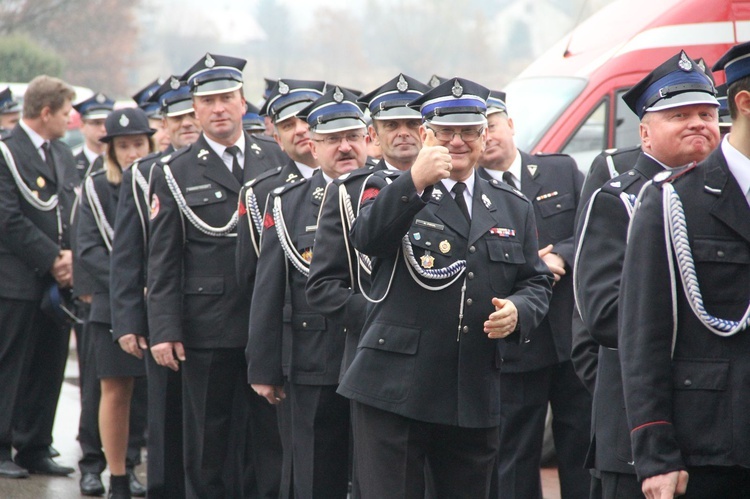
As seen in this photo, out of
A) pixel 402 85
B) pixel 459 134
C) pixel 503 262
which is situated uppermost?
pixel 402 85

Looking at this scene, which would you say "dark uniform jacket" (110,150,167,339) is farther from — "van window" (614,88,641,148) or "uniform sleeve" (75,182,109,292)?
"van window" (614,88,641,148)

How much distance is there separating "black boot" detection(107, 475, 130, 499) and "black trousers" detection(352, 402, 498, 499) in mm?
2873

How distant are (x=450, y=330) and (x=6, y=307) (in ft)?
15.3

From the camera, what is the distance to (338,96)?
595cm

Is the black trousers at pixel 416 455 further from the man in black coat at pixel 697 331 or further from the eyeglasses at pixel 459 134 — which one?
the man in black coat at pixel 697 331

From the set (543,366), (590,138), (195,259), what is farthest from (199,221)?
(590,138)

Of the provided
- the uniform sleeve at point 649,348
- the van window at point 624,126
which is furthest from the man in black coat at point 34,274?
the uniform sleeve at point 649,348

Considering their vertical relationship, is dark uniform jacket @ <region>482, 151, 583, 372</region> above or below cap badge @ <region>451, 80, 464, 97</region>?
below

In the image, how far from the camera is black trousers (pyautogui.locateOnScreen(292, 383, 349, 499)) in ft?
18.9

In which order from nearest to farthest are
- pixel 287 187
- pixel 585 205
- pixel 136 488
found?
pixel 585 205 < pixel 287 187 < pixel 136 488

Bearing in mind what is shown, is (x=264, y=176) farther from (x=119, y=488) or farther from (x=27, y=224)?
(x=27, y=224)

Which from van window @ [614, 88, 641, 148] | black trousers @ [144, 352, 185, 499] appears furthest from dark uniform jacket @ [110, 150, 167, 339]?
van window @ [614, 88, 641, 148]

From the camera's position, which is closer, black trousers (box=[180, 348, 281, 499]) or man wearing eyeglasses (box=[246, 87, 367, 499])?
man wearing eyeglasses (box=[246, 87, 367, 499])

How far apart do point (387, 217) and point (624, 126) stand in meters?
4.42
